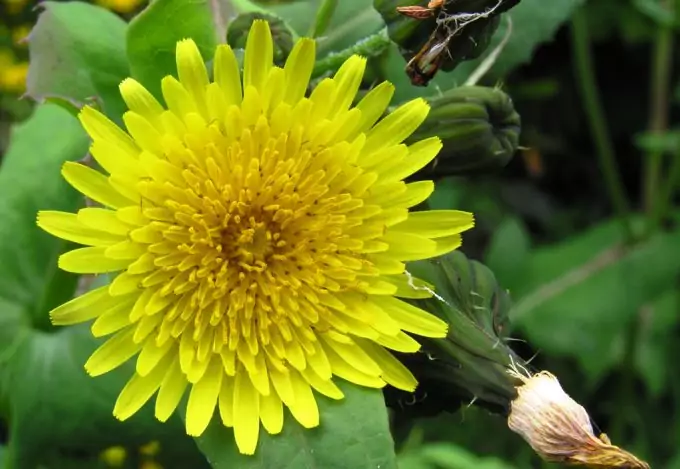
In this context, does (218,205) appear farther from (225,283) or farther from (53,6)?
(53,6)

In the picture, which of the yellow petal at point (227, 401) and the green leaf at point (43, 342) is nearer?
the yellow petal at point (227, 401)

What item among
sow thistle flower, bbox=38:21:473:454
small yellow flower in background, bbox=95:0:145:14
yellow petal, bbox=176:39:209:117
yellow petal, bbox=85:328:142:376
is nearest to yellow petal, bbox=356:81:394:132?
sow thistle flower, bbox=38:21:473:454

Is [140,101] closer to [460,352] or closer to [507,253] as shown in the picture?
[460,352]

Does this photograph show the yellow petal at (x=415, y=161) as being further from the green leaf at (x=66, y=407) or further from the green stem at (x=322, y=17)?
the green leaf at (x=66, y=407)

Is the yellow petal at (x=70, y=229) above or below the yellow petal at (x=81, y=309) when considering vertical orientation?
above

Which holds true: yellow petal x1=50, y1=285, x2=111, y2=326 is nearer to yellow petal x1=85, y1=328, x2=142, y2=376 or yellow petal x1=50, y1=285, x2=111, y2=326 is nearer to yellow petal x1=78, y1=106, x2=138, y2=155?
yellow petal x1=85, y1=328, x2=142, y2=376

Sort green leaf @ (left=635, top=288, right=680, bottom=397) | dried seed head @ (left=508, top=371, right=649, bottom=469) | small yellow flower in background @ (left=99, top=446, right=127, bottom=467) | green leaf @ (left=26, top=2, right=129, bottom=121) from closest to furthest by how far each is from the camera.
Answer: dried seed head @ (left=508, top=371, right=649, bottom=469) → green leaf @ (left=26, top=2, right=129, bottom=121) → small yellow flower in background @ (left=99, top=446, right=127, bottom=467) → green leaf @ (left=635, top=288, right=680, bottom=397)

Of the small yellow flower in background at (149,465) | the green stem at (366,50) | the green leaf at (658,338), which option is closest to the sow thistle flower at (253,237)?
the green stem at (366,50)

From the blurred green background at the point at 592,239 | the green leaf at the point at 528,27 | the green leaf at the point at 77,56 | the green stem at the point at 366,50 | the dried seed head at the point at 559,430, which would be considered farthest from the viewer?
the blurred green background at the point at 592,239
